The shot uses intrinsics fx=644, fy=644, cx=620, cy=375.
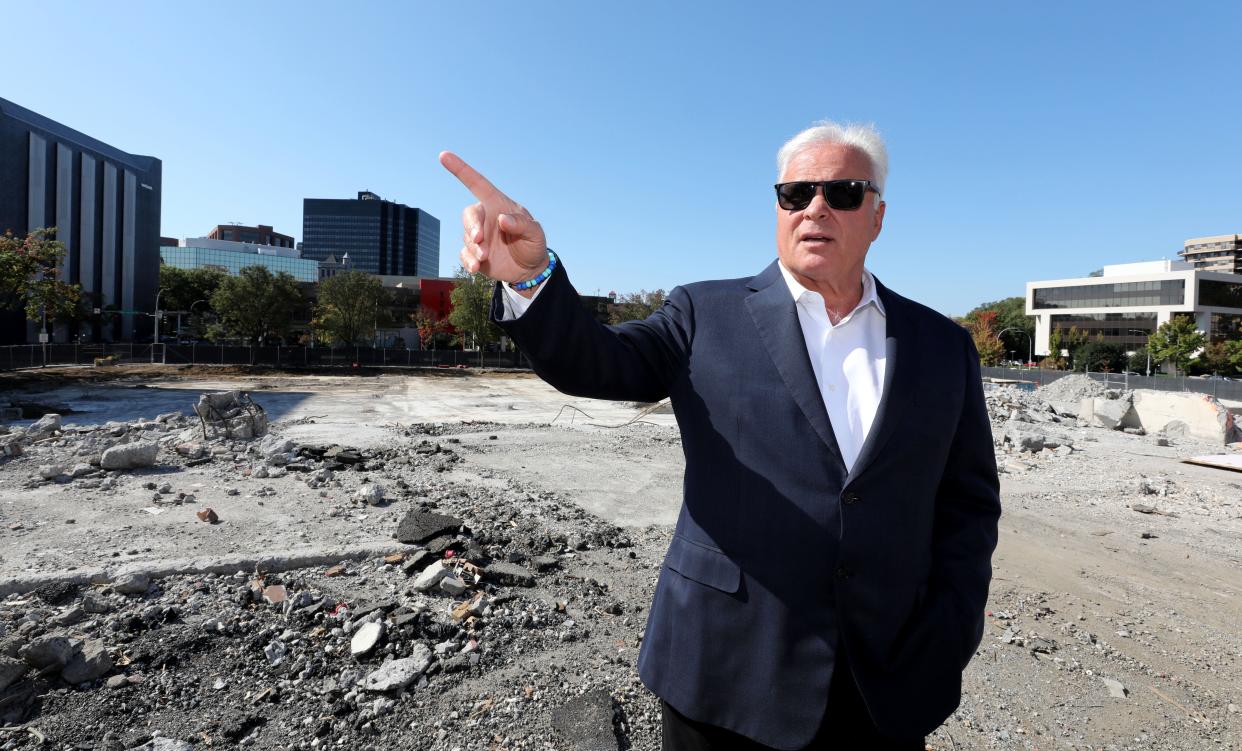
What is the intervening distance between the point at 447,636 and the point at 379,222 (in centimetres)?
17304

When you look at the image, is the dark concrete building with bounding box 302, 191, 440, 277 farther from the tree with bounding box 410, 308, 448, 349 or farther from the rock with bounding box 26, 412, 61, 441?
the rock with bounding box 26, 412, 61, 441

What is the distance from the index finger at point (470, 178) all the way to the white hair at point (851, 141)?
0.89 meters

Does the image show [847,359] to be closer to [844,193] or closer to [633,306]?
[844,193]

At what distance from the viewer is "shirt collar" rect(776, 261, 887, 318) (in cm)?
175

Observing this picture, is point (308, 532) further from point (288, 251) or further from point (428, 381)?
point (288, 251)

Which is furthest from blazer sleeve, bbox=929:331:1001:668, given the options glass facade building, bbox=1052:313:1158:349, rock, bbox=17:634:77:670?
glass facade building, bbox=1052:313:1158:349

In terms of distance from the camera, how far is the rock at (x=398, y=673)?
3422mm

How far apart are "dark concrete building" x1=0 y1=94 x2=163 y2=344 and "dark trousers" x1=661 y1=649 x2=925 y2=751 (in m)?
55.4

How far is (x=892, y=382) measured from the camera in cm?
164

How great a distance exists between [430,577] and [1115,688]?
176 inches

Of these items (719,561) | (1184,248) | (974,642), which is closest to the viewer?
(719,561)

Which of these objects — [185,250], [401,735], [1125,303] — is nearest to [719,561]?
[401,735]

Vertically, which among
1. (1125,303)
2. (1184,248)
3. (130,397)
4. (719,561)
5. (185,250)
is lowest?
(130,397)

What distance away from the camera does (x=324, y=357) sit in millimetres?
44062
